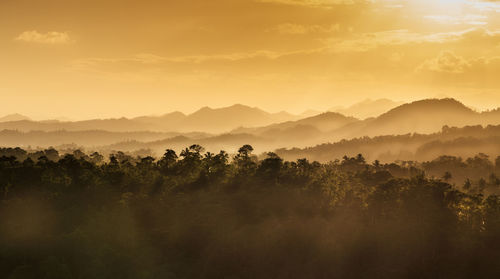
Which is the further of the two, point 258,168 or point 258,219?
point 258,168

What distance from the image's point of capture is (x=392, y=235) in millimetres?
92500

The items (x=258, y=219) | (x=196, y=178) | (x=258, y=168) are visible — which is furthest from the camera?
(x=258, y=168)

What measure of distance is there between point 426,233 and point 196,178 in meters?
55.8

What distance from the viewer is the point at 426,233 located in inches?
3666

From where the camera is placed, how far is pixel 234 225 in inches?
3701

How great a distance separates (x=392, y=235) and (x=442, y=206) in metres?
15.7

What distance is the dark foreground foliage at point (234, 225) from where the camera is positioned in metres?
74.3

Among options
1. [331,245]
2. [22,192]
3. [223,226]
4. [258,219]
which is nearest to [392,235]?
[331,245]

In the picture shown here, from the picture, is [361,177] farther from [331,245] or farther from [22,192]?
[22,192]

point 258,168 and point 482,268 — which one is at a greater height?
point 258,168

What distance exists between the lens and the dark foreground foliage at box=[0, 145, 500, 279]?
244 ft

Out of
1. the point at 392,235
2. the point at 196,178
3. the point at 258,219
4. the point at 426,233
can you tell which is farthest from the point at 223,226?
the point at 426,233

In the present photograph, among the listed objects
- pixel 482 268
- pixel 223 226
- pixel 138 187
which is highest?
pixel 138 187

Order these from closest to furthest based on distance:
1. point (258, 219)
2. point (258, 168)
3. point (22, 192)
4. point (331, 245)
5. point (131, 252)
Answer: point (131, 252) < point (22, 192) < point (331, 245) < point (258, 219) < point (258, 168)
